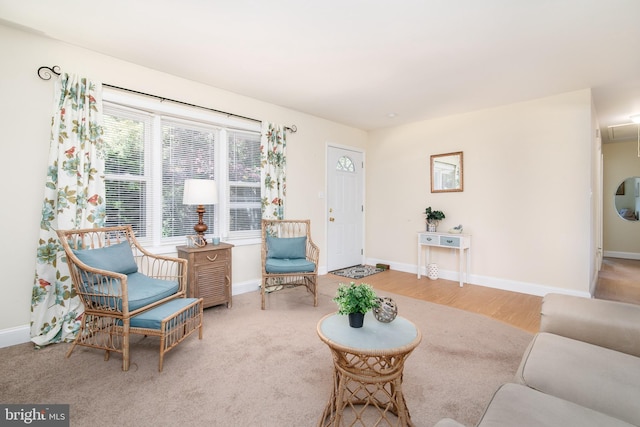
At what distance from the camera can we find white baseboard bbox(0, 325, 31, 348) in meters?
2.32

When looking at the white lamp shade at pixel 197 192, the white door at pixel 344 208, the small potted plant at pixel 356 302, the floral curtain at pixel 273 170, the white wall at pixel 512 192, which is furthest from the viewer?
the white door at pixel 344 208

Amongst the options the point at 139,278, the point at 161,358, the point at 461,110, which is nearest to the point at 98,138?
the point at 139,278

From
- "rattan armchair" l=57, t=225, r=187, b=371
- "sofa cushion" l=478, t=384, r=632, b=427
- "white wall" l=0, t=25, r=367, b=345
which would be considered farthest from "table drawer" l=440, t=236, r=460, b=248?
"white wall" l=0, t=25, r=367, b=345

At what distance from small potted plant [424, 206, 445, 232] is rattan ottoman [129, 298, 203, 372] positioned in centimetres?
350

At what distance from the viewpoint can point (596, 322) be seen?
1.50 metres

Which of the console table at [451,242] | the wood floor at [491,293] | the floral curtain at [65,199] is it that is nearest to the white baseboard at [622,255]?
the wood floor at [491,293]

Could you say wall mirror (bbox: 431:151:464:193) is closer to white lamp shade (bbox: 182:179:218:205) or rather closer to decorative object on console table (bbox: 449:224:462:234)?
decorative object on console table (bbox: 449:224:462:234)

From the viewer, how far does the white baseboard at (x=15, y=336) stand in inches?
91.5

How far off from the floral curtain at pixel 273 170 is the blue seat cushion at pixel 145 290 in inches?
A: 64.7

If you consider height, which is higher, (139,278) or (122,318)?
(139,278)

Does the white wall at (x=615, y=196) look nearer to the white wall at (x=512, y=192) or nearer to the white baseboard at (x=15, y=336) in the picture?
the white wall at (x=512, y=192)

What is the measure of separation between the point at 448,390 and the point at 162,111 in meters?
3.51

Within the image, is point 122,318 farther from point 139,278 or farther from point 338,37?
point 338,37

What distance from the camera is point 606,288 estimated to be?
411 centimetres
